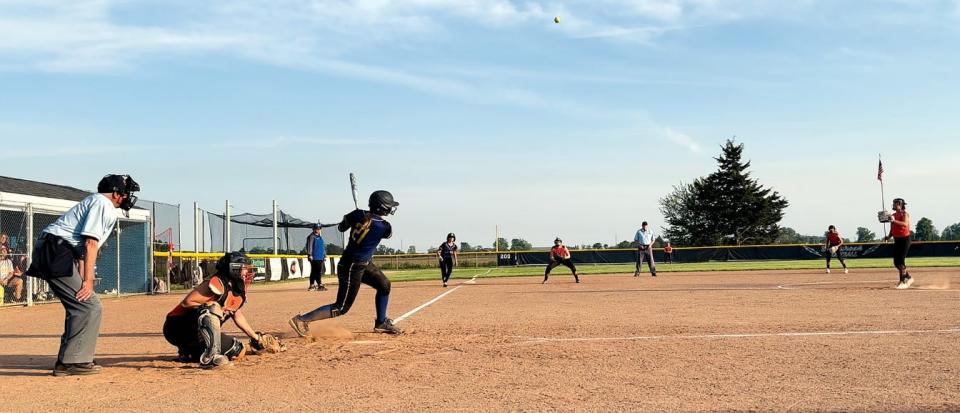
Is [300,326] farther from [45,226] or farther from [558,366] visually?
[45,226]

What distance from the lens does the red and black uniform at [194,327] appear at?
23.1 ft

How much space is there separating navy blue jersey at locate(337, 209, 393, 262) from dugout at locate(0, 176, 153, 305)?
930 cm

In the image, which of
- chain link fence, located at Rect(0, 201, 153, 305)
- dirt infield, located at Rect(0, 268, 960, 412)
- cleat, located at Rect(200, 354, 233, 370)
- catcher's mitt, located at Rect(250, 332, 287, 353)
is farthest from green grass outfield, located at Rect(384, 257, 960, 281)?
cleat, located at Rect(200, 354, 233, 370)

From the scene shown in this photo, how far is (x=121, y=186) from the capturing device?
6.91 meters

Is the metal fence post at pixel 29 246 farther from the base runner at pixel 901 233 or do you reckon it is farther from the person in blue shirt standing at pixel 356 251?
the base runner at pixel 901 233

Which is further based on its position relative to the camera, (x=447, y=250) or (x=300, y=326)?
(x=447, y=250)

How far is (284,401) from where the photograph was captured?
17.6 ft

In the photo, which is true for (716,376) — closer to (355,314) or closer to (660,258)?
(355,314)

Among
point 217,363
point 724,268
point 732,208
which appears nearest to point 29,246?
point 217,363

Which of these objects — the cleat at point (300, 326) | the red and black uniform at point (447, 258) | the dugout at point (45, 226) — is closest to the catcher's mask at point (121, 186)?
the cleat at point (300, 326)

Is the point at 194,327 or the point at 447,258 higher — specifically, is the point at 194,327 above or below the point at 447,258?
below

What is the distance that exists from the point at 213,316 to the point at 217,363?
415 millimetres

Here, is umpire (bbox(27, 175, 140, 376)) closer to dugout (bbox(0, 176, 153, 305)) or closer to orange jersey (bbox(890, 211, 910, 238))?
dugout (bbox(0, 176, 153, 305))

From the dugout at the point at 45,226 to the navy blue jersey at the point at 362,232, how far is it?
9.30 metres
